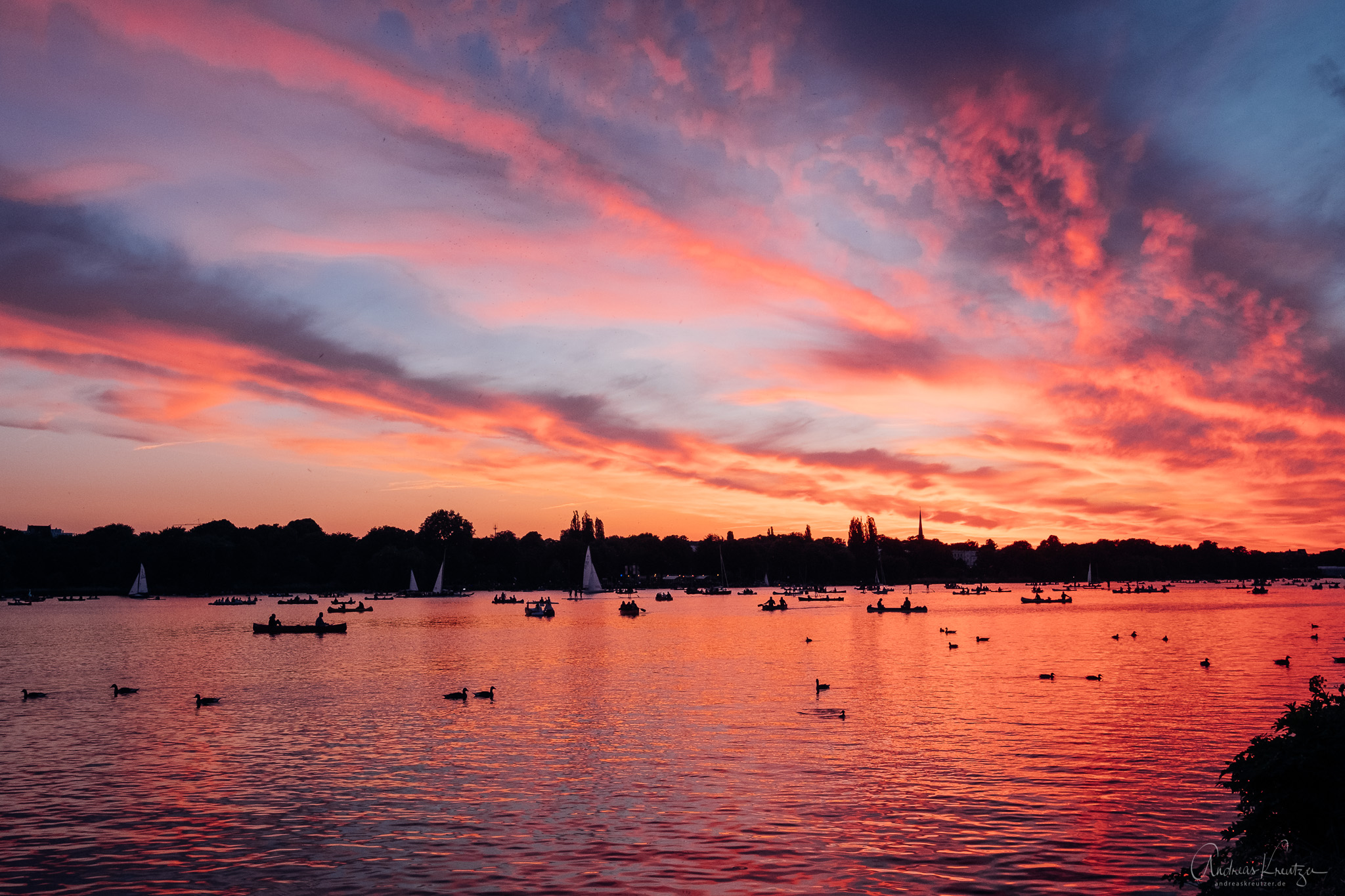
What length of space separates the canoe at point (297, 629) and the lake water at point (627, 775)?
40244mm

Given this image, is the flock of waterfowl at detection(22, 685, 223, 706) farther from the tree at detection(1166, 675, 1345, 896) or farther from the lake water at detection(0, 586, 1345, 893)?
the tree at detection(1166, 675, 1345, 896)

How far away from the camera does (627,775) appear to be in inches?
1387

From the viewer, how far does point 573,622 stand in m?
158

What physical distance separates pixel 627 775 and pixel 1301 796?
24.0m

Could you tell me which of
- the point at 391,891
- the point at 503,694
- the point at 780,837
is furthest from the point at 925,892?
the point at 503,694

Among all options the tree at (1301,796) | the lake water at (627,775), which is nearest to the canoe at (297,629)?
the lake water at (627,775)

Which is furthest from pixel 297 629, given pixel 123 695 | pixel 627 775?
pixel 627 775

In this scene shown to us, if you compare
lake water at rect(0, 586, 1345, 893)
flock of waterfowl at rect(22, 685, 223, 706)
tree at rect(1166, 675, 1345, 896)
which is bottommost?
flock of waterfowl at rect(22, 685, 223, 706)

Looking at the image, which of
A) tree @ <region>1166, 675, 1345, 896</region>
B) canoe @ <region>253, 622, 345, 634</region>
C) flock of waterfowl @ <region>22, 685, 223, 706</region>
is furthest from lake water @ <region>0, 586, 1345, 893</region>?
canoe @ <region>253, 622, 345, 634</region>

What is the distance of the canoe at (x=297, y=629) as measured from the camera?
124062mm

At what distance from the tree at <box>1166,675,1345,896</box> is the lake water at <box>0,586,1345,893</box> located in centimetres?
642

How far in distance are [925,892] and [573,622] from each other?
140 metres

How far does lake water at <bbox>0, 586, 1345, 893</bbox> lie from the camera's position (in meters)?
23.8

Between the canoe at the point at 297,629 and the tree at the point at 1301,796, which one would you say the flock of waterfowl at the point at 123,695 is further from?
the canoe at the point at 297,629
